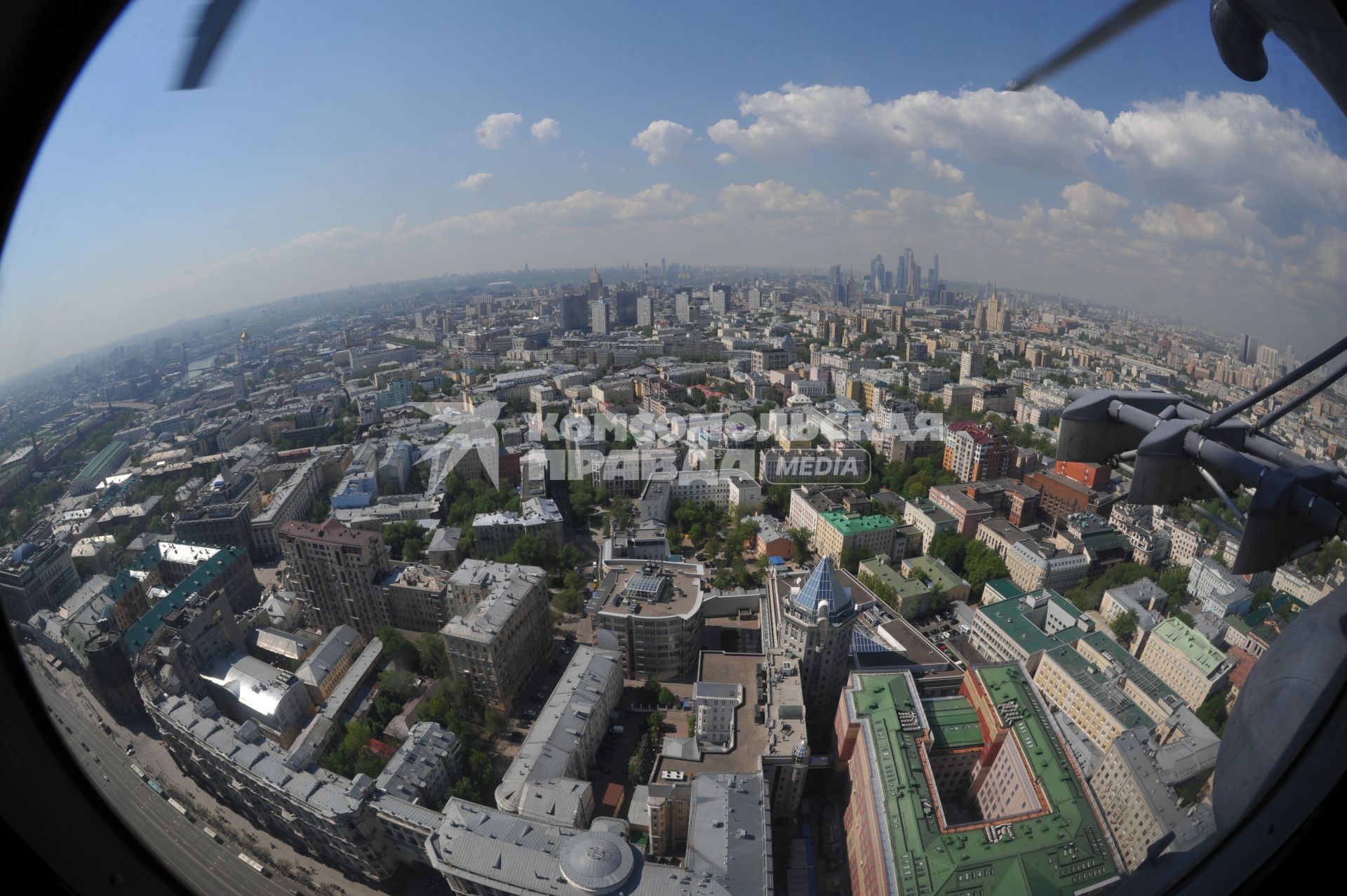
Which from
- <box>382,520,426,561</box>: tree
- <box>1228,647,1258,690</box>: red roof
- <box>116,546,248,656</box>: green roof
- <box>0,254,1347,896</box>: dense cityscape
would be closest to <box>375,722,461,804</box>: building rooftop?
<box>0,254,1347,896</box>: dense cityscape

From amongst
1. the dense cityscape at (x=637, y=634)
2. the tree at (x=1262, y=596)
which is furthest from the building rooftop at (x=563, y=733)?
the tree at (x=1262, y=596)

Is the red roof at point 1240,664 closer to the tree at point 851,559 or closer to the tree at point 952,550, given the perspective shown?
the tree at point 952,550

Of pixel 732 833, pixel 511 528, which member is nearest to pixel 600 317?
pixel 511 528

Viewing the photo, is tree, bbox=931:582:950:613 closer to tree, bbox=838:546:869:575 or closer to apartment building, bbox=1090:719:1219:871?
tree, bbox=838:546:869:575

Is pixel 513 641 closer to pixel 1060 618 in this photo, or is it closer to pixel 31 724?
pixel 31 724

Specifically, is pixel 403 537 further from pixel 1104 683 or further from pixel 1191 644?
pixel 1191 644
